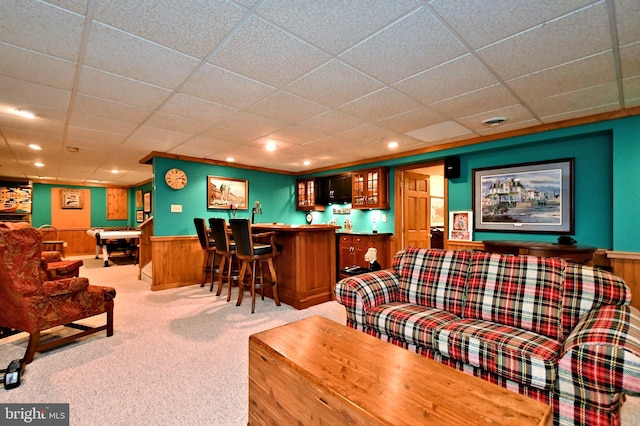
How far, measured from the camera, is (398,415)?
1.05 m

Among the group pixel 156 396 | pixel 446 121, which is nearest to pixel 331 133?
pixel 446 121

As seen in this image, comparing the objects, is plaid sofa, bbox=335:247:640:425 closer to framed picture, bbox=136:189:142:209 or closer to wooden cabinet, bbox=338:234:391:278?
wooden cabinet, bbox=338:234:391:278

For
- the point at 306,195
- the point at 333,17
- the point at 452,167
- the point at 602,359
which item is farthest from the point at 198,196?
Answer: the point at 602,359

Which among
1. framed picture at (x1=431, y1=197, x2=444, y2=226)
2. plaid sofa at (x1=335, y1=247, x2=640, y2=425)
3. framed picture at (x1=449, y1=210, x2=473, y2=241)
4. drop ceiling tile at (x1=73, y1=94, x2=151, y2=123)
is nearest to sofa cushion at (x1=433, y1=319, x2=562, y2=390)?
plaid sofa at (x1=335, y1=247, x2=640, y2=425)

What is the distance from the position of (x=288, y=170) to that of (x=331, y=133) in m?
3.14

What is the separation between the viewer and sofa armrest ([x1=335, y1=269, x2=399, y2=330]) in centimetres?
242

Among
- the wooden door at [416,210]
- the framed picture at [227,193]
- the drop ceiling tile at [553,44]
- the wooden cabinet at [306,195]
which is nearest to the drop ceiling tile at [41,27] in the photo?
the drop ceiling tile at [553,44]

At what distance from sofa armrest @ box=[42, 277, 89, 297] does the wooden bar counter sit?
6.86ft

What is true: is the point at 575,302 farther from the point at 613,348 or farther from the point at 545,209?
the point at 545,209

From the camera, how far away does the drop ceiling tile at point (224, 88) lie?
7.70 feet

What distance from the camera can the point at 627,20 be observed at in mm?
1692

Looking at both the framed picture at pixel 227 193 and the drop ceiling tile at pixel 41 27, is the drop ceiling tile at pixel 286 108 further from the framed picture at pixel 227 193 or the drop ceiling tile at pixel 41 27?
the framed picture at pixel 227 193

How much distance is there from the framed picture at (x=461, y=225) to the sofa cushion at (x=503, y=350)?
283 cm

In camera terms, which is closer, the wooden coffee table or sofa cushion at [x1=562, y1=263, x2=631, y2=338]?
the wooden coffee table
